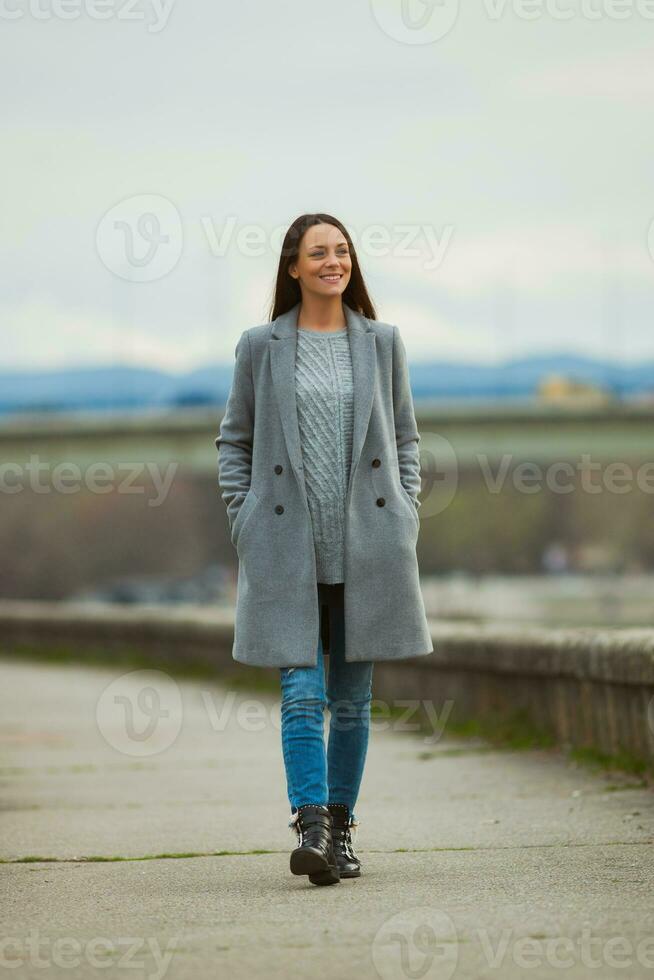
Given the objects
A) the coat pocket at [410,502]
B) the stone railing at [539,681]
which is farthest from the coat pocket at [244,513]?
the stone railing at [539,681]

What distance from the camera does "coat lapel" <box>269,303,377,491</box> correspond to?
225 inches

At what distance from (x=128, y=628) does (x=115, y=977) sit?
46.8 ft

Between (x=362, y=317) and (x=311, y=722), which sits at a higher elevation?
(x=362, y=317)

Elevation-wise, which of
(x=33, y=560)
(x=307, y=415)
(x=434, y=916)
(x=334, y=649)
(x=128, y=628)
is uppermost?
(x=307, y=415)

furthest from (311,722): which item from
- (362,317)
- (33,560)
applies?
(33,560)

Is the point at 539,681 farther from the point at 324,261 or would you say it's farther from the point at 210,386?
the point at 210,386

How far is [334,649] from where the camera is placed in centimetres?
586

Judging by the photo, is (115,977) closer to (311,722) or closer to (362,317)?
(311,722)

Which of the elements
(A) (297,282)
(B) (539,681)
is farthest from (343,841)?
(B) (539,681)

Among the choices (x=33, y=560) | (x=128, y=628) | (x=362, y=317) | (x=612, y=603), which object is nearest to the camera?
(x=362, y=317)

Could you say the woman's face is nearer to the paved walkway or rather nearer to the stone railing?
the paved walkway

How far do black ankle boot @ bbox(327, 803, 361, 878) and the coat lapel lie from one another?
3.16 feet

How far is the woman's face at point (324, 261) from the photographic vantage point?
5859mm

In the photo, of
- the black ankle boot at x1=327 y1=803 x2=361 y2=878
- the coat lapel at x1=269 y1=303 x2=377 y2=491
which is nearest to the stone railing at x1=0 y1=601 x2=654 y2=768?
the black ankle boot at x1=327 y1=803 x2=361 y2=878
